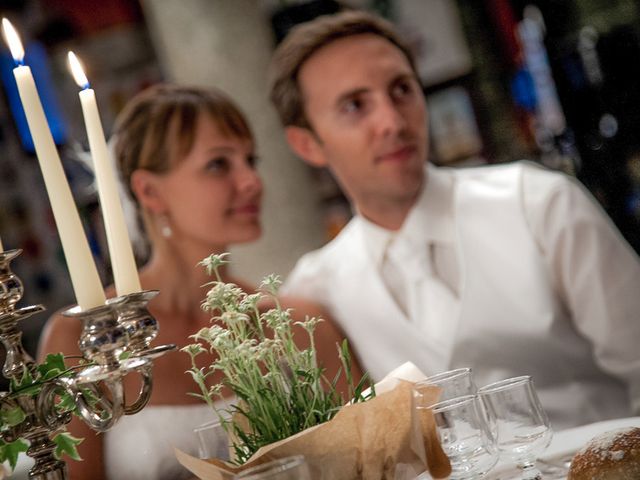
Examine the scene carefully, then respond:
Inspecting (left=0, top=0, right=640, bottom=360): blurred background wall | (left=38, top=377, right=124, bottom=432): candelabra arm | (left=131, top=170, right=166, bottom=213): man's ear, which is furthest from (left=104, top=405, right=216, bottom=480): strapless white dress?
(left=38, top=377, right=124, bottom=432): candelabra arm

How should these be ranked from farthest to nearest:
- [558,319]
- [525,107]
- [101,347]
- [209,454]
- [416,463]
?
[525,107], [558,319], [209,454], [416,463], [101,347]

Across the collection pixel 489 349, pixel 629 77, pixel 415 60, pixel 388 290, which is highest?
pixel 415 60

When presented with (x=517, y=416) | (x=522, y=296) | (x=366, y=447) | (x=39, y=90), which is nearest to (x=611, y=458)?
(x=517, y=416)

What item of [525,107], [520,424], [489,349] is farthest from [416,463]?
[525,107]

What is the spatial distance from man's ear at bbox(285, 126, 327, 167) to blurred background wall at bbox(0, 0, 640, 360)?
0.03m

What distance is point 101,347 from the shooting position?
33.8 inches

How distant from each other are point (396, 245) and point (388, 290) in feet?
0.42

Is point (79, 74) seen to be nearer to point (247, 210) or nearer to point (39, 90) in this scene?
point (247, 210)

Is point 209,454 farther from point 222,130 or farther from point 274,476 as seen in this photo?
point 222,130

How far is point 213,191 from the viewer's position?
2.76 meters

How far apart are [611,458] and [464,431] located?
16 cm

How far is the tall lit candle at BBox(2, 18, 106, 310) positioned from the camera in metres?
0.86

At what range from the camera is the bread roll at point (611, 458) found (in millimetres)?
1021

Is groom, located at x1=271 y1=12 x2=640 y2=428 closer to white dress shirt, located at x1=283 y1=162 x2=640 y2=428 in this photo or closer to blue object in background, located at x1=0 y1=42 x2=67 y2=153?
white dress shirt, located at x1=283 y1=162 x2=640 y2=428
